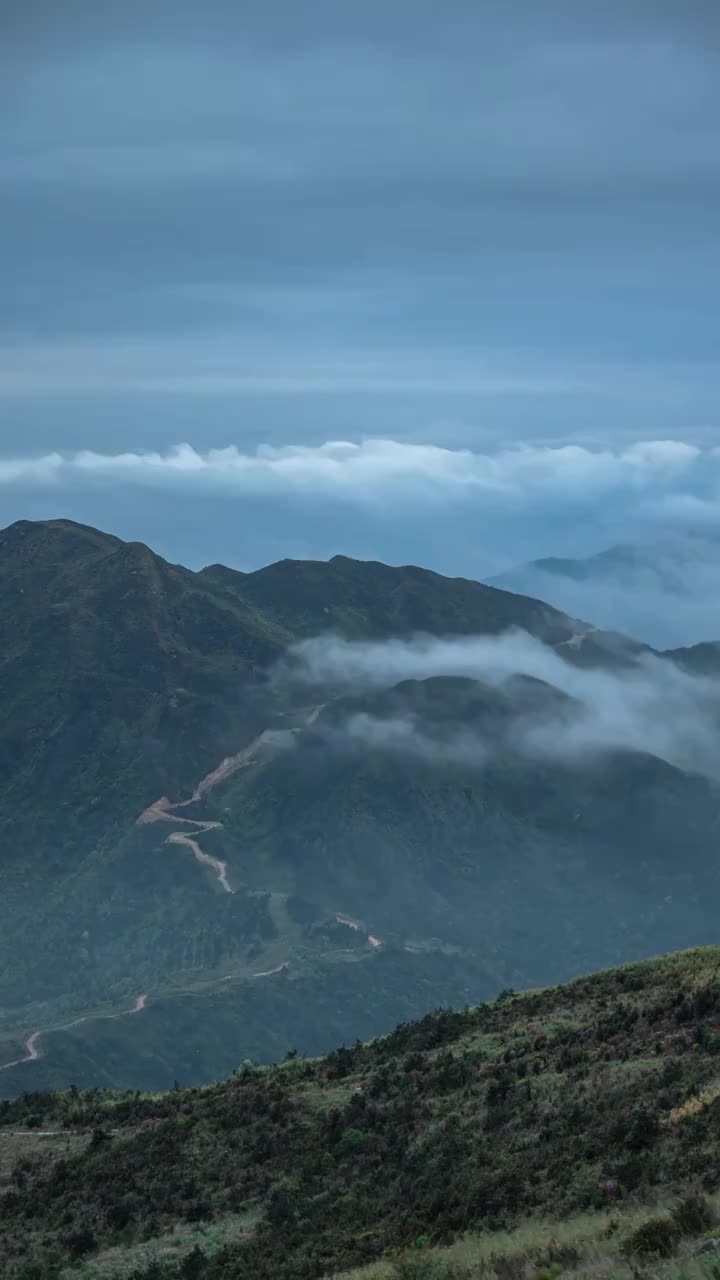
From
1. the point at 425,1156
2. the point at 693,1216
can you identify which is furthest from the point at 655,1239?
the point at 425,1156

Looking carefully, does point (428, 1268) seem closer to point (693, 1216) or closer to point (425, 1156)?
point (693, 1216)

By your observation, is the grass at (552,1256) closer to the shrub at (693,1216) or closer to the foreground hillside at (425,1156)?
the foreground hillside at (425,1156)

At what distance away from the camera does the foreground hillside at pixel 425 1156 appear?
117ft

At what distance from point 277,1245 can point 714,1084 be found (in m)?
13.4

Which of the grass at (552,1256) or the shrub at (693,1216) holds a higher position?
the shrub at (693,1216)

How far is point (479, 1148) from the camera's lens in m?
45.8

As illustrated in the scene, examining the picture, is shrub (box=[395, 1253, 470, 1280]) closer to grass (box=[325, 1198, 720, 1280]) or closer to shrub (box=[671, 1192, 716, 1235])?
grass (box=[325, 1198, 720, 1280])

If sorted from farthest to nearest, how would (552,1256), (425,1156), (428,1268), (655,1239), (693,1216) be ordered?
1. (425,1156)
2. (428,1268)
3. (552,1256)
4. (693,1216)
5. (655,1239)

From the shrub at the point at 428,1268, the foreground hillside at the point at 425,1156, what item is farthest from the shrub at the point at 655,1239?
the shrub at the point at 428,1268

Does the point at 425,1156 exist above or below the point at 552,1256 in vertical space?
below

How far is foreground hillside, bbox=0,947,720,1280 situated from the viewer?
35562mm

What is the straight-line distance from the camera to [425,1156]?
4681cm

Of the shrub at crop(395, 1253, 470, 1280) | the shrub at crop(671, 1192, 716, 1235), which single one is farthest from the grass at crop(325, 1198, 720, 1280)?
the shrub at crop(671, 1192, 716, 1235)

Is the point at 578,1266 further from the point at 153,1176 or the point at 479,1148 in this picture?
the point at 153,1176
